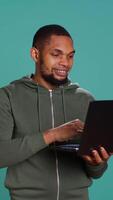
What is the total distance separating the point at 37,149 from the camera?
3.89 ft

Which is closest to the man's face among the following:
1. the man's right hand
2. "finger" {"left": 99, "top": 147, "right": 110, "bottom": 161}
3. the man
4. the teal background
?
the man

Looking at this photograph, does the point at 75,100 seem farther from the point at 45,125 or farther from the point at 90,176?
the point at 90,176

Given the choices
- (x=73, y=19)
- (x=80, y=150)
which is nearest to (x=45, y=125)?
(x=80, y=150)

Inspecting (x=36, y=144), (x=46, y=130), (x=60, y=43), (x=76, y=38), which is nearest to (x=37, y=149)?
(x=36, y=144)

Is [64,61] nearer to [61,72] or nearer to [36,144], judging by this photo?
[61,72]

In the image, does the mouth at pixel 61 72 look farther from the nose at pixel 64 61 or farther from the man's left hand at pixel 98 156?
the man's left hand at pixel 98 156

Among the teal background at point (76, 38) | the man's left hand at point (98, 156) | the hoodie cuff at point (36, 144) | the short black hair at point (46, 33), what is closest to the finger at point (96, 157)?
the man's left hand at point (98, 156)

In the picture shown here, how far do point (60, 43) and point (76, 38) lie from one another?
852mm

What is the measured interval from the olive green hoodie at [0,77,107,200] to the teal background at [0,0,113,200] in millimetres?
762

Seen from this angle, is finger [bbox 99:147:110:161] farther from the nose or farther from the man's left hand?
the nose

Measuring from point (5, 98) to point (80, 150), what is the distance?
331mm

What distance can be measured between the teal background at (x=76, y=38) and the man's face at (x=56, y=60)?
74cm

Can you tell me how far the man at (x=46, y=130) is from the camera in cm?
119

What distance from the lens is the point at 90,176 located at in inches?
51.6
